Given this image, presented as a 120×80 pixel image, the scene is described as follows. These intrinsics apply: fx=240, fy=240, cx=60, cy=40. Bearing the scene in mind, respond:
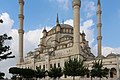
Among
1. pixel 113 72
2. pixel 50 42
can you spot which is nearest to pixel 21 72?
pixel 113 72

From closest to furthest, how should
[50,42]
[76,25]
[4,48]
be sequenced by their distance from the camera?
[4,48] < [76,25] < [50,42]

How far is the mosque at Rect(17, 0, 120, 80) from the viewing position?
44.1m

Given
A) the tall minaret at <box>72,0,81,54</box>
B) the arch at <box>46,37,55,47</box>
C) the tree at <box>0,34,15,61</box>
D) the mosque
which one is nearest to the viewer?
the tree at <box>0,34,15,61</box>

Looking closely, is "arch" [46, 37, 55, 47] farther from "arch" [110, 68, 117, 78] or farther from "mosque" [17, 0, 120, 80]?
"arch" [110, 68, 117, 78]

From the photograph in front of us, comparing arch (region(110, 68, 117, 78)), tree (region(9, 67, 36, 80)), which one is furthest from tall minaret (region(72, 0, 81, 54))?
tree (region(9, 67, 36, 80))

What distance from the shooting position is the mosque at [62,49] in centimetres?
4409

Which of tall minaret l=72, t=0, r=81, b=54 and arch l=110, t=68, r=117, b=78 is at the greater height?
tall minaret l=72, t=0, r=81, b=54

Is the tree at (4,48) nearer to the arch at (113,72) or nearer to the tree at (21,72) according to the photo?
the tree at (21,72)

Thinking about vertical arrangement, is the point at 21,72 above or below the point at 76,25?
below

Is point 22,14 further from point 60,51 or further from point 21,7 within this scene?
point 60,51

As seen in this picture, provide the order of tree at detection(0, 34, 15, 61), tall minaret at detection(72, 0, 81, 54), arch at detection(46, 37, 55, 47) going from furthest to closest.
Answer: arch at detection(46, 37, 55, 47) < tall minaret at detection(72, 0, 81, 54) < tree at detection(0, 34, 15, 61)

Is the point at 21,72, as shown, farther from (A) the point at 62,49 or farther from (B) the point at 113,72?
(A) the point at 62,49

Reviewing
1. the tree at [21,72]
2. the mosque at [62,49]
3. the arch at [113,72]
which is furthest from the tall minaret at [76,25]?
the tree at [21,72]

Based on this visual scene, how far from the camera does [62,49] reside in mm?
56469
